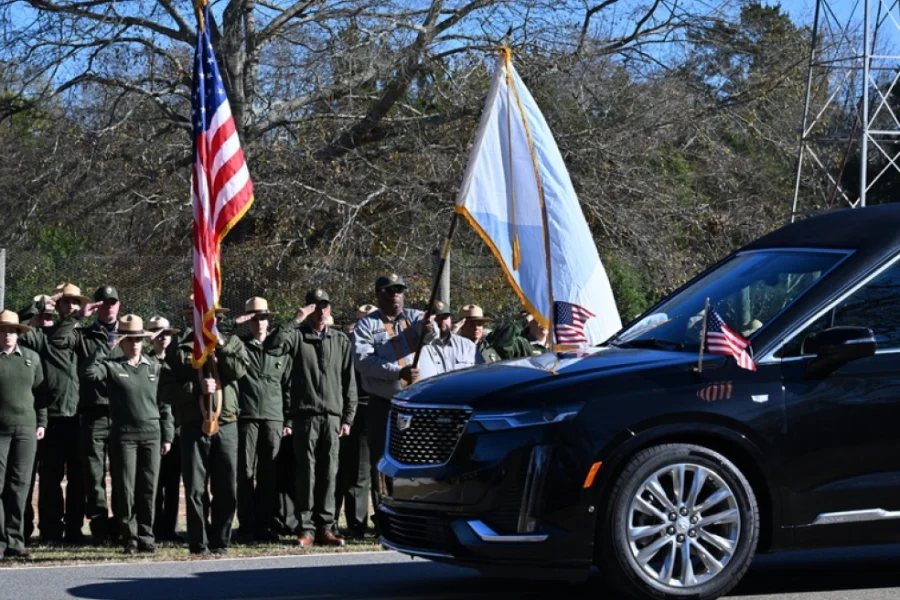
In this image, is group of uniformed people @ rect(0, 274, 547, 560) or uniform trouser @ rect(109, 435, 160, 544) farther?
uniform trouser @ rect(109, 435, 160, 544)

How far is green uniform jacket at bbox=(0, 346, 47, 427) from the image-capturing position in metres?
11.4

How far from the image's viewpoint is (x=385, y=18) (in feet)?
69.1

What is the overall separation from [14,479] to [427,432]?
5132 millimetres

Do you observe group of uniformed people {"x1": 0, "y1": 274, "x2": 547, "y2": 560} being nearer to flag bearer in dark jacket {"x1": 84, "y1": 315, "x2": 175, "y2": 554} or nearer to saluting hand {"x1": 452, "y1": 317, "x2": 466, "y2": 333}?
flag bearer in dark jacket {"x1": 84, "y1": 315, "x2": 175, "y2": 554}

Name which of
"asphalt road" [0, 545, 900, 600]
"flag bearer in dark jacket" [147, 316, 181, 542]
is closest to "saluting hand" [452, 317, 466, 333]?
"flag bearer in dark jacket" [147, 316, 181, 542]

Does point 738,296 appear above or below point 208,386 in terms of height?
above

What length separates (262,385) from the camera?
12.3 meters

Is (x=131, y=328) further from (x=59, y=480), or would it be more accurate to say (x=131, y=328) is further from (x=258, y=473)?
(x=258, y=473)

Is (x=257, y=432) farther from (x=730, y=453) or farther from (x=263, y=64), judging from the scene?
(x=263, y=64)

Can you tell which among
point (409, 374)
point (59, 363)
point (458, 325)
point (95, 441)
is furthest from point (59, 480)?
point (458, 325)

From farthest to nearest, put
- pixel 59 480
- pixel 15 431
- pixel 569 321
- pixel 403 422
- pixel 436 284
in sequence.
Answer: pixel 59 480 → pixel 15 431 → pixel 436 284 → pixel 569 321 → pixel 403 422

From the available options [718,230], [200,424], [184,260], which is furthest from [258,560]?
[718,230]

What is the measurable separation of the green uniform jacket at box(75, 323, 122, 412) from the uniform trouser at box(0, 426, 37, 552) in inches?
34.1

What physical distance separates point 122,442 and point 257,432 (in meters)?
1.16
